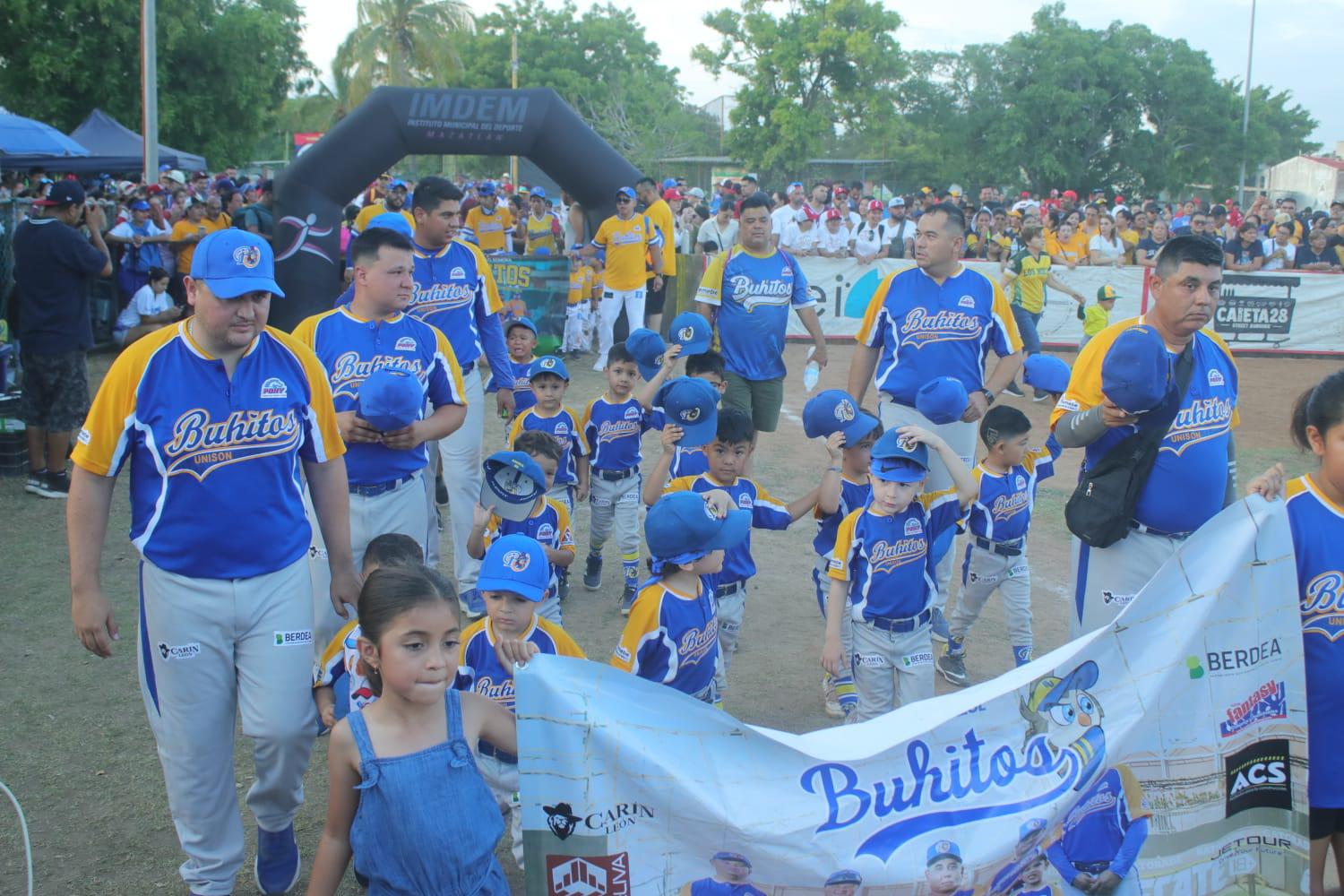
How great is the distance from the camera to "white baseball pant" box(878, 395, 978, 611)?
6.68 m

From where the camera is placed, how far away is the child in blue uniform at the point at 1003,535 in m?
6.51

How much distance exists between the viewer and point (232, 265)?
387cm

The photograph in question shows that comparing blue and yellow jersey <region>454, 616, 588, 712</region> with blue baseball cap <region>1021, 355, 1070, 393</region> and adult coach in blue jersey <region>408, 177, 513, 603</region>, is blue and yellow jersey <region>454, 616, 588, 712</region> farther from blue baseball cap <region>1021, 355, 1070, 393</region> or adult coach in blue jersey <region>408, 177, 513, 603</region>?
blue baseball cap <region>1021, 355, 1070, 393</region>

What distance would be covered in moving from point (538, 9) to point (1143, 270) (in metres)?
63.1

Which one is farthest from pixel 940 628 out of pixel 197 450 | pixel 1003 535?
pixel 197 450

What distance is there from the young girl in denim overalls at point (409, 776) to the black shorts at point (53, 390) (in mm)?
7483

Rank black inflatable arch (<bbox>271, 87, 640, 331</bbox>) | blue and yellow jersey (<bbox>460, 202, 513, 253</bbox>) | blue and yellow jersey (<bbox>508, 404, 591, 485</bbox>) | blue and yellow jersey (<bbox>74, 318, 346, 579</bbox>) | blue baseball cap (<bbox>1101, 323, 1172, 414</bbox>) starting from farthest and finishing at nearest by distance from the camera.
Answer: blue and yellow jersey (<bbox>460, 202, 513, 253</bbox>) → black inflatable arch (<bbox>271, 87, 640, 331</bbox>) → blue and yellow jersey (<bbox>508, 404, 591, 485</bbox>) → blue baseball cap (<bbox>1101, 323, 1172, 414</bbox>) → blue and yellow jersey (<bbox>74, 318, 346, 579</bbox>)

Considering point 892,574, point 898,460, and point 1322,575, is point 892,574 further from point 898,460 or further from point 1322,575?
point 1322,575

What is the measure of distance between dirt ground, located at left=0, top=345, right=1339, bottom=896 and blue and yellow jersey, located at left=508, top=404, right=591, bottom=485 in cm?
89

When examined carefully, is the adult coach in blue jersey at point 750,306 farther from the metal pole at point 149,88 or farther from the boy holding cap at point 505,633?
the metal pole at point 149,88

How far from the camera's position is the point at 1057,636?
286 inches

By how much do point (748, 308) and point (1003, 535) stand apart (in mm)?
2693

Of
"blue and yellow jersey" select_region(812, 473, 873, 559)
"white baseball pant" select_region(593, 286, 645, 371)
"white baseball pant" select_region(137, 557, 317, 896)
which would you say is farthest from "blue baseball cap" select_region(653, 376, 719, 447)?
"white baseball pant" select_region(593, 286, 645, 371)

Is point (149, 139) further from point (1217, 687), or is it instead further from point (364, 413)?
point (1217, 687)
